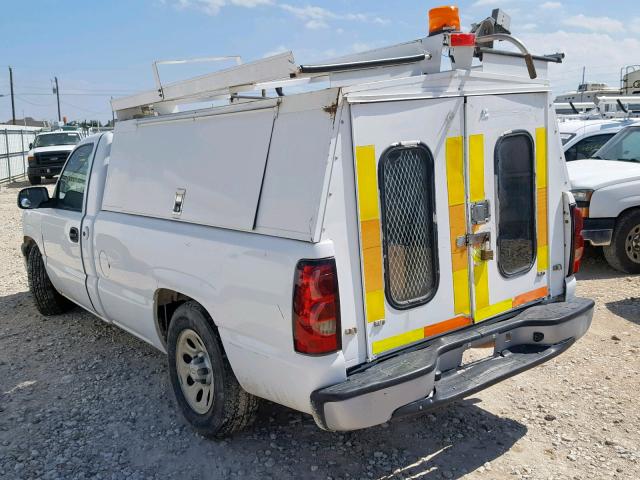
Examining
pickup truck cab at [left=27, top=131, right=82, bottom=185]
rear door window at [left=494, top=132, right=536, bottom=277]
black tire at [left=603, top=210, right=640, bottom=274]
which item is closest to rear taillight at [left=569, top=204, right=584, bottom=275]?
rear door window at [left=494, top=132, right=536, bottom=277]

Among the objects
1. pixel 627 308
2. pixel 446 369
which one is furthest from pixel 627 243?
pixel 446 369

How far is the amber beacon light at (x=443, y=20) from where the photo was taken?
3.39m

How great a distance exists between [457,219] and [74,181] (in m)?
3.49

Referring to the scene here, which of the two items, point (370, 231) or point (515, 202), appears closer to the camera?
point (370, 231)

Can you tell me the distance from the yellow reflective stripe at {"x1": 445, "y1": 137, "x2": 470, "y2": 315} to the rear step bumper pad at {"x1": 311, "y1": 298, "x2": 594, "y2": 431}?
0.68 feet

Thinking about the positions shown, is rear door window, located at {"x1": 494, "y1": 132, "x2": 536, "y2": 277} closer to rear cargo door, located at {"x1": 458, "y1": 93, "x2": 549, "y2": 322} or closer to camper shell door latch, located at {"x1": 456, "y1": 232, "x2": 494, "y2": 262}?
rear cargo door, located at {"x1": 458, "y1": 93, "x2": 549, "y2": 322}

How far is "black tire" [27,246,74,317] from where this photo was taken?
627 centimetres

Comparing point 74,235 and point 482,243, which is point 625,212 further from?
point 74,235

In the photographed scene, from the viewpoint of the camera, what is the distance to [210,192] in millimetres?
3527

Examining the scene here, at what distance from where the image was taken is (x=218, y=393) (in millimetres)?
3529

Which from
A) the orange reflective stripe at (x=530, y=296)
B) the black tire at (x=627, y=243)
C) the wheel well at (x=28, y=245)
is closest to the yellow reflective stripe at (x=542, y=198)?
the orange reflective stripe at (x=530, y=296)

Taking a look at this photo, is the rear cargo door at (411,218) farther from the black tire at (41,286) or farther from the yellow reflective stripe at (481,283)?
the black tire at (41,286)

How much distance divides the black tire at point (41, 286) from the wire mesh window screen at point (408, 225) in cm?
436

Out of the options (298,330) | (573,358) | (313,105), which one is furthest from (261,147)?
(573,358)
